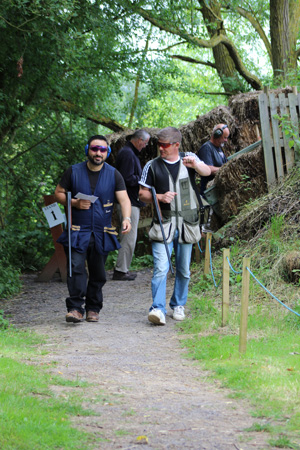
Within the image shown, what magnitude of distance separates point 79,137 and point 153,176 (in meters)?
7.83

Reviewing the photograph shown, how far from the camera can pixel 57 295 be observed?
1035cm

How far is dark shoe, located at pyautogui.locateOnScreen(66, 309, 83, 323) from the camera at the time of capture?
7477 mm

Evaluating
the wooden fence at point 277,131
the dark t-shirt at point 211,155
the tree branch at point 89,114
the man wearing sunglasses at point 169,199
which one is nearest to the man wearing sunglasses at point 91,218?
the man wearing sunglasses at point 169,199

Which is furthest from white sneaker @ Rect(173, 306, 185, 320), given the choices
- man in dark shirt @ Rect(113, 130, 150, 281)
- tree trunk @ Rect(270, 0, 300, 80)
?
tree trunk @ Rect(270, 0, 300, 80)

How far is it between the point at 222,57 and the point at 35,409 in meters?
16.6

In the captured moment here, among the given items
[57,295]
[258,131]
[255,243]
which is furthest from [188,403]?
[258,131]

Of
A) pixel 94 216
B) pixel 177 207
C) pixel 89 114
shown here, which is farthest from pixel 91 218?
pixel 89 114

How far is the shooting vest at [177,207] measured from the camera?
7.49 m

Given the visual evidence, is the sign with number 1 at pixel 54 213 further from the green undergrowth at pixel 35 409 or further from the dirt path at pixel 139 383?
the green undergrowth at pixel 35 409

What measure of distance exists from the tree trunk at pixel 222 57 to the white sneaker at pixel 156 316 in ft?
37.8

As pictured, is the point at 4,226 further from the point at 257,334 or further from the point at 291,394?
the point at 291,394

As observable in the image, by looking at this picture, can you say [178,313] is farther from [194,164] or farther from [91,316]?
[194,164]

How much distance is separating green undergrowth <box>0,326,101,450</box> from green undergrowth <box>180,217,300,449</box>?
1.15 meters

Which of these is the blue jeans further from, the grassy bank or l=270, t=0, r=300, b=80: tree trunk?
l=270, t=0, r=300, b=80: tree trunk
